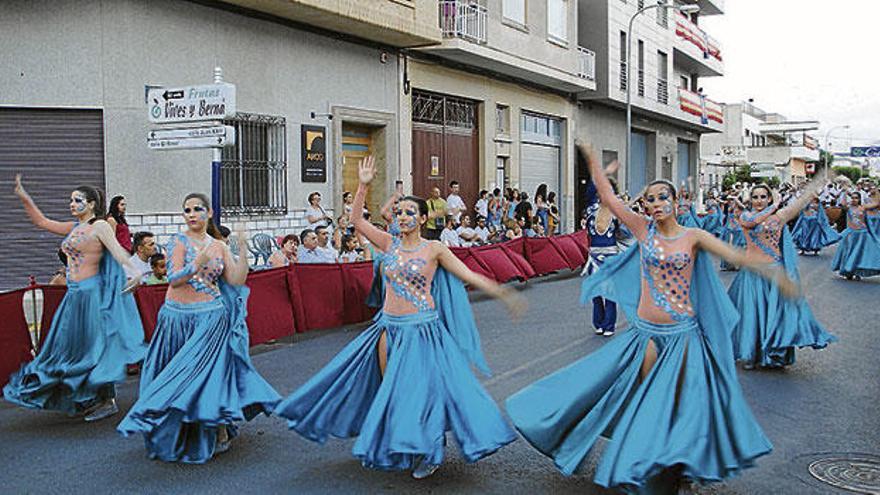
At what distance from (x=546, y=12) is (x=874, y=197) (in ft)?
39.6

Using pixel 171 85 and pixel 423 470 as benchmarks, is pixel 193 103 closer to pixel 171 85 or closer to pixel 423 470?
pixel 171 85

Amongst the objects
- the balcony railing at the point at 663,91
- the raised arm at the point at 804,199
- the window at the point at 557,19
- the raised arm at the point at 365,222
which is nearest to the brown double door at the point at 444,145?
the window at the point at 557,19

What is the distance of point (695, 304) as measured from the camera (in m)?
5.46

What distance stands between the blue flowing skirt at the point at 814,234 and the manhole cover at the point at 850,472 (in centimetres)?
1932

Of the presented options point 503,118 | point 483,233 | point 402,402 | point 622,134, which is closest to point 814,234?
point 503,118

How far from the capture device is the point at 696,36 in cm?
4206

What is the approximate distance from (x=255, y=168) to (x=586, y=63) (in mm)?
16291

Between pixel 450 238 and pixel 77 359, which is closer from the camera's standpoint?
pixel 77 359

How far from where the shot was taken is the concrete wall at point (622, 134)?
106 feet

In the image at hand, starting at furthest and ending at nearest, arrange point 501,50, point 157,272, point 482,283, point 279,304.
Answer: point 501,50, point 279,304, point 157,272, point 482,283

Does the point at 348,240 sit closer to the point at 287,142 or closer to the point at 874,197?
the point at 287,142

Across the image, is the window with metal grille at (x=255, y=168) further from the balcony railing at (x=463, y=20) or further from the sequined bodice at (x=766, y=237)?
the sequined bodice at (x=766, y=237)

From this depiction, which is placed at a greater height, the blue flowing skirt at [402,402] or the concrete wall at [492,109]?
the concrete wall at [492,109]

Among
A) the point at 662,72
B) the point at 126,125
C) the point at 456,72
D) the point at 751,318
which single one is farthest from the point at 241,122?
the point at 662,72
